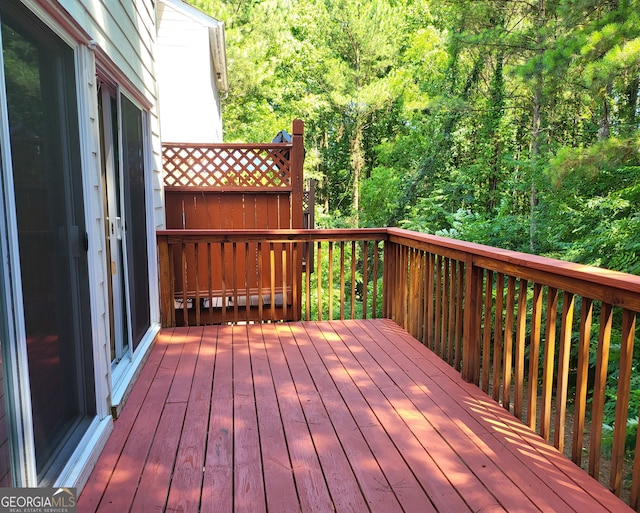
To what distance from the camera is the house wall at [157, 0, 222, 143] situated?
26.2ft

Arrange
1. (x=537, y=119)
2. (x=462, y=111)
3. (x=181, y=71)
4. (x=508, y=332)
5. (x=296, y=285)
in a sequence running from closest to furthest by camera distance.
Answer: (x=508, y=332) < (x=296, y=285) < (x=181, y=71) < (x=537, y=119) < (x=462, y=111)

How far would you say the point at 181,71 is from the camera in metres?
8.15

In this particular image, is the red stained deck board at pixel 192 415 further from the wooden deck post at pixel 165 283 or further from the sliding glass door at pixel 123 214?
the sliding glass door at pixel 123 214

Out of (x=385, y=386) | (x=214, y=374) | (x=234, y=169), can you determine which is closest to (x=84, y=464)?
(x=214, y=374)

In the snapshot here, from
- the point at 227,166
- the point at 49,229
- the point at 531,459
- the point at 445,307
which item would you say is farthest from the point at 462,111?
the point at 49,229

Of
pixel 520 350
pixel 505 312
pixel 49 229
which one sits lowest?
pixel 505 312

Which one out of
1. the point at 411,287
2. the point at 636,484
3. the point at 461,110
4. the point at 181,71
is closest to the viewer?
the point at 636,484

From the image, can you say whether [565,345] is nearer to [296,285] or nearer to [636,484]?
[636,484]

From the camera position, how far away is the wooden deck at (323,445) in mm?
1771

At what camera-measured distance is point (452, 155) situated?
13633 mm

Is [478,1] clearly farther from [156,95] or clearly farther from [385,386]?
[385,386]

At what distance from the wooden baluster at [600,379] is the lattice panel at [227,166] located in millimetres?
3678

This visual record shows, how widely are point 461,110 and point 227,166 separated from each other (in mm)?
7752

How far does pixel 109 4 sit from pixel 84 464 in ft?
7.22
